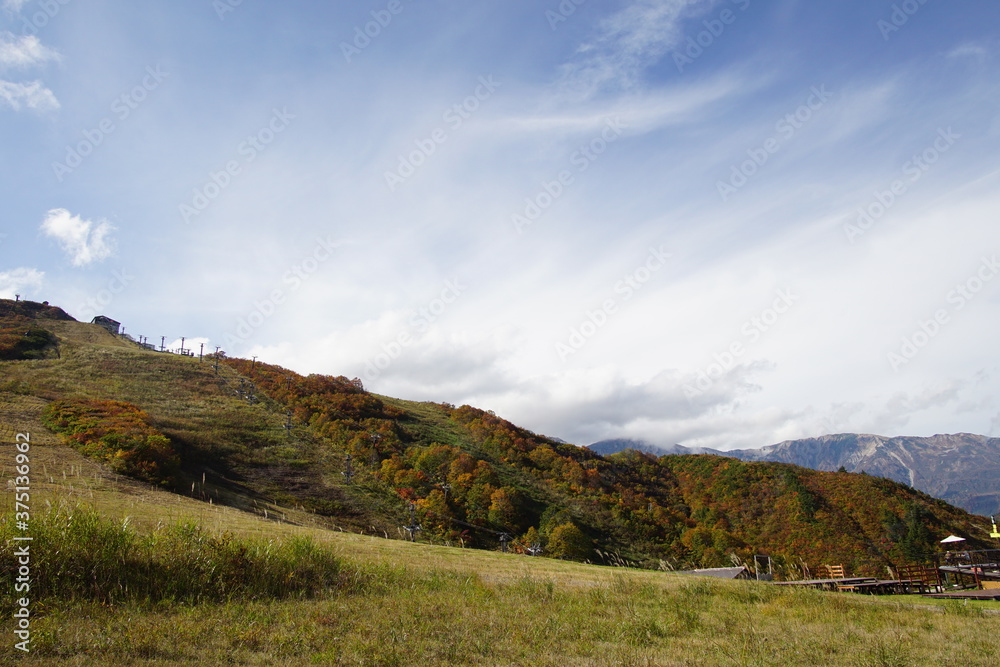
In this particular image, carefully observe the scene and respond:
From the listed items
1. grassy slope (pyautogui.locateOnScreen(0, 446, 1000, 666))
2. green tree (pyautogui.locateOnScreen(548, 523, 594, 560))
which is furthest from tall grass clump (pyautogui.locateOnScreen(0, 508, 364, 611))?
green tree (pyautogui.locateOnScreen(548, 523, 594, 560))

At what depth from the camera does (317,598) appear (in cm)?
906

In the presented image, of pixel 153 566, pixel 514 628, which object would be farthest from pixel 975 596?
pixel 153 566

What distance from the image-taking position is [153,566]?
8484 mm

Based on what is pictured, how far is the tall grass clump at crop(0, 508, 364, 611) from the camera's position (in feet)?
25.0

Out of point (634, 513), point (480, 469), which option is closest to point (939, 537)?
point (634, 513)

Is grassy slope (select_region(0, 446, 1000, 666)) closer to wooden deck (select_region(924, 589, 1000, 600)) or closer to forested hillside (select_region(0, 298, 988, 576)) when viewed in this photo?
wooden deck (select_region(924, 589, 1000, 600))

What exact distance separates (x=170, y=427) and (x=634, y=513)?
32.7 meters

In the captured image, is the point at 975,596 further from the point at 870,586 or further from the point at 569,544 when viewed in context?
the point at 569,544

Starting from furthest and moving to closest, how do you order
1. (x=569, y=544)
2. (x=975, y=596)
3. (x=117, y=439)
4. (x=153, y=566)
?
(x=569, y=544) → (x=117, y=439) → (x=975, y=596) → (x=153, y=566)

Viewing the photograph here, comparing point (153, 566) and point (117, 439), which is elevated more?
point (117, 439)

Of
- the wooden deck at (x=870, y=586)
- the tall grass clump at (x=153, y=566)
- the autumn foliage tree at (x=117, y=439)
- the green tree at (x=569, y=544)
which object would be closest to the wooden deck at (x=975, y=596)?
the wooden deck at (x=870, y=586)

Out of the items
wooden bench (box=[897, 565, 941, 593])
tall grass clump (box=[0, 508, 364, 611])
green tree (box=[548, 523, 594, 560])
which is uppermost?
tall grass clump (box=[0, 508, 364, 611])

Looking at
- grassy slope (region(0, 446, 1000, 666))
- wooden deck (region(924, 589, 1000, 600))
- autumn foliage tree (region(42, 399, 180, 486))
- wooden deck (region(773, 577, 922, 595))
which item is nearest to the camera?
grassy slope (region(0, 446, 1000, 666))

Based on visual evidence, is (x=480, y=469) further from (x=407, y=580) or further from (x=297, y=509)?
(x=407, y=580)
